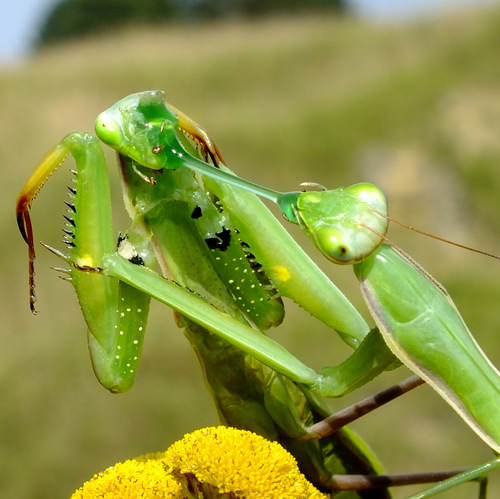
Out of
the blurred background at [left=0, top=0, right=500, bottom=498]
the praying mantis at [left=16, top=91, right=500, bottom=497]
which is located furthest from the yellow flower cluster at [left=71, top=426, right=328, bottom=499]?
the blurred background at [left=0, top=0, right=500, bottom=498]

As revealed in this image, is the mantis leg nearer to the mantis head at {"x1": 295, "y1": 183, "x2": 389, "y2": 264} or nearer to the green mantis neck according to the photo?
the green mantis neck

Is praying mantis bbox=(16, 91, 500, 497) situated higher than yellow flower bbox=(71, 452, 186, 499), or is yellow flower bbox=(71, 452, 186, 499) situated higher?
praying mantis bbox=(16, 91, 500, 497)

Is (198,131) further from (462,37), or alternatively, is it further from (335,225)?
(462,37)

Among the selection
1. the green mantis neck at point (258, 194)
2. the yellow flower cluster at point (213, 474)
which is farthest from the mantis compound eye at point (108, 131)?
the yellow flower cluster at point (213, 474)

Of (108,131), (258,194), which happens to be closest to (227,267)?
(258,194)

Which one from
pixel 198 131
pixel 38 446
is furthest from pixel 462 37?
pixel 198 131

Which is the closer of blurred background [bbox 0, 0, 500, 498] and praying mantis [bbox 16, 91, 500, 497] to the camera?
praying mantis [bbox 16, 91, 500, 497]

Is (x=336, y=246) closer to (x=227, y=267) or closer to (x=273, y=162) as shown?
(x=227, y=267)
